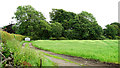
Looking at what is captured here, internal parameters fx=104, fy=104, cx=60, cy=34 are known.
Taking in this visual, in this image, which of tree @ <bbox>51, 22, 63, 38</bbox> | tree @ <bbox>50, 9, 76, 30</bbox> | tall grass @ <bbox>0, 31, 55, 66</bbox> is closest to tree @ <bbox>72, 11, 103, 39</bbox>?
tree @ <bbox>50, 9, 76, 30</bbox>

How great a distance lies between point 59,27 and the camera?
93.1ft

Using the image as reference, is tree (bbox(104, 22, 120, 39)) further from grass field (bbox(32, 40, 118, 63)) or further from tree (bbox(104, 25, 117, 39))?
grass field (bbox(32, 40, 118, 63))

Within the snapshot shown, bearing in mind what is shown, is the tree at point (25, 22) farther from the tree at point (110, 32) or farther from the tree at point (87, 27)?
the tree at point (110, 32)

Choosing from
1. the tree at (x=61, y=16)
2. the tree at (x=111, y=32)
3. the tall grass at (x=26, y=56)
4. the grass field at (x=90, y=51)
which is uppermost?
the tree at (x=61, y=16)

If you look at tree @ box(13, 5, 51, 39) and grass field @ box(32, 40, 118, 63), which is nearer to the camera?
grass field @ box(32, 40, 118, 63)

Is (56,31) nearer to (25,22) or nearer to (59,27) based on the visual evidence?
(59,27)

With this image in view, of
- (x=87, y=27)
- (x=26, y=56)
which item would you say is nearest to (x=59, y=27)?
(x=87, y=27)

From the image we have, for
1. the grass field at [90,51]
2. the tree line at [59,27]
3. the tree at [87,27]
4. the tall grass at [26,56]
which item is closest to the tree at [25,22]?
the tree line at [59,27]

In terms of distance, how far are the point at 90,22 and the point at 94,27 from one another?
2183 mm

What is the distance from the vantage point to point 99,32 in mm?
29625

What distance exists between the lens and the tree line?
24438 mm

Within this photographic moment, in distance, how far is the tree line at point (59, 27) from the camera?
24.4m

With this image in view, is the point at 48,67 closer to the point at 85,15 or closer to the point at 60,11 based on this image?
the point at 85,15

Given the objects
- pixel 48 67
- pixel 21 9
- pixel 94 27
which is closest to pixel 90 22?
pixel 94 27
